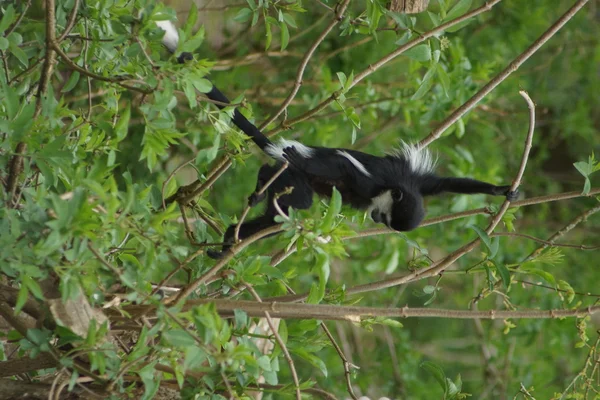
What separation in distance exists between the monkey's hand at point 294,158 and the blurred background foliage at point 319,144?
0.14 m

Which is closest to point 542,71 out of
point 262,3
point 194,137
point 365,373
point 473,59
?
point 473,59

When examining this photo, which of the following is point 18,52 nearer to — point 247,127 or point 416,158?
point 247,127

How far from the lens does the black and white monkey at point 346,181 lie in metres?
1.70

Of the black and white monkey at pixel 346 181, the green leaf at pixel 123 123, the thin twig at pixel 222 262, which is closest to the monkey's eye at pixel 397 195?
the black and white monkey at pixel 346 181

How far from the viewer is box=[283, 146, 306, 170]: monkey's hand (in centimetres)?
170

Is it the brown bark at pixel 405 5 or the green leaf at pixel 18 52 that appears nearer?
the green leaf at pixel 18 52

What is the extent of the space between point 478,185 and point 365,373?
179 centimetres

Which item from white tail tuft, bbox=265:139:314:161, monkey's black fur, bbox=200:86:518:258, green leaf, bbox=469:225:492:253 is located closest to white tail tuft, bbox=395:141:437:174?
monkey's black fur, bbox=200:86:518:258

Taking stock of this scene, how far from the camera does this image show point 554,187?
161 inches

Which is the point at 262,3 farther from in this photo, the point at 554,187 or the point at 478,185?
the point at 554,187

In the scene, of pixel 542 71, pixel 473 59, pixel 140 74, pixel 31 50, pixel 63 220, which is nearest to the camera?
pixel 63 220

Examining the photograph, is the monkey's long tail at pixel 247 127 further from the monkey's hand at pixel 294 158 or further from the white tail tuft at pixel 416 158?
the white tail tuft at pixel 416 158

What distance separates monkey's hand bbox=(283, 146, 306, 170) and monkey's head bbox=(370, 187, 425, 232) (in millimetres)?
218

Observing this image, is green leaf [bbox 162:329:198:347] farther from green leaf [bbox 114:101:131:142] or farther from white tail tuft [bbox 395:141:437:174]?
white tail tuft [bbox 395:141:437:174]
